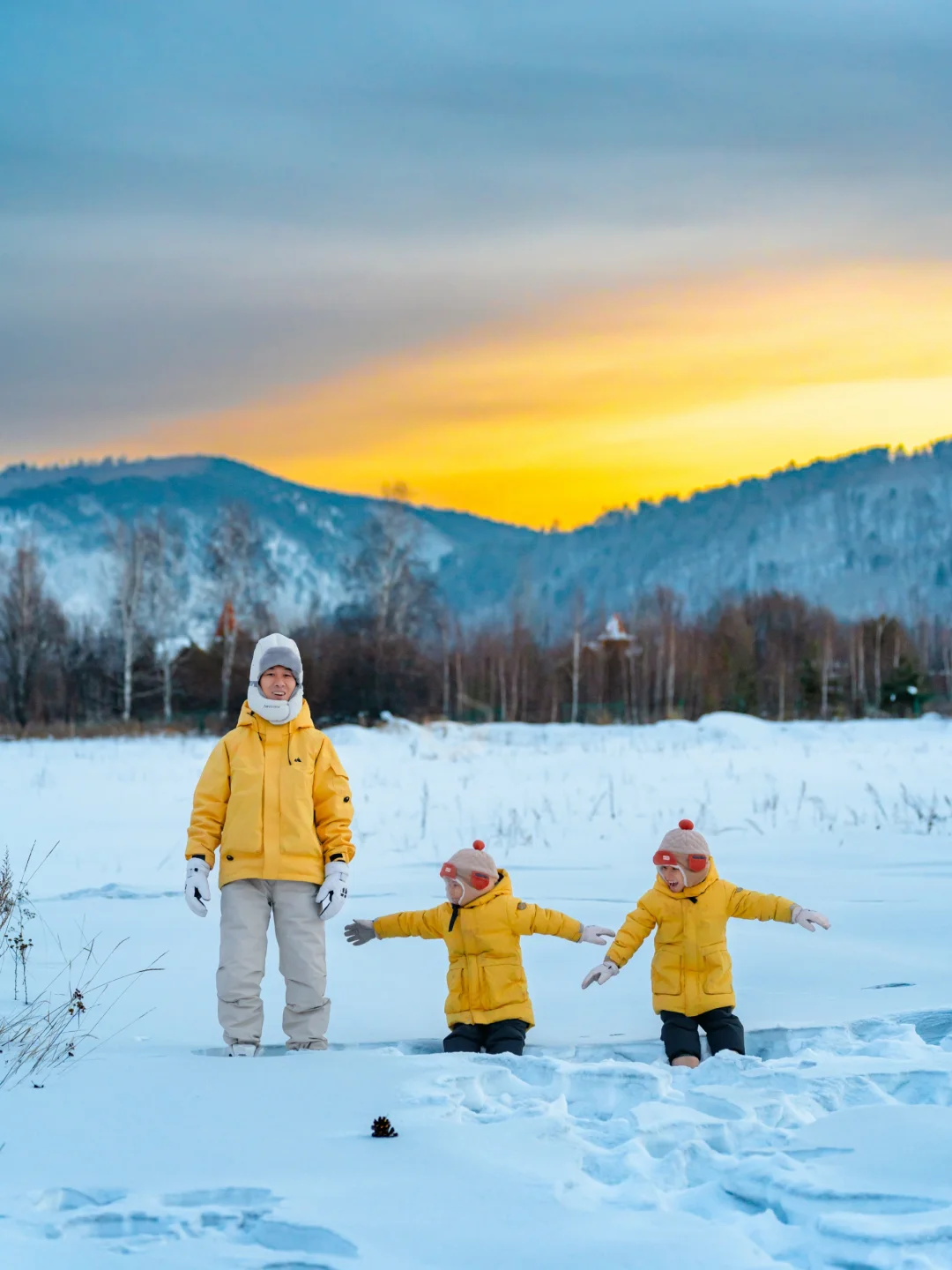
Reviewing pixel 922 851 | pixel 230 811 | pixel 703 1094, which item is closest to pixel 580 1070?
pixel 703 1094

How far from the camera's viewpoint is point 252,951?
16.3 ft

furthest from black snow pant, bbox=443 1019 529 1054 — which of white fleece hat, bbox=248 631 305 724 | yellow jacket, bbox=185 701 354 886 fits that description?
white fleece hat, bbox=248 631 305 724

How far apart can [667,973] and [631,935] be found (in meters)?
0.22

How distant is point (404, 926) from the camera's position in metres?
5.31

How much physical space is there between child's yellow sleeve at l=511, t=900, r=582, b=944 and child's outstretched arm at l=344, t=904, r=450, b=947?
31cm

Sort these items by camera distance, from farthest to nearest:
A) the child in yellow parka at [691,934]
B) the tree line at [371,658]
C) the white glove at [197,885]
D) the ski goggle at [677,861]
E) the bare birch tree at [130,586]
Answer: the bare birch tree at [130,586] → the tree line at [371,658] → the ski goggle at [677,861] → the child in yellow parka at [691,934] → the white glove at [197,885]

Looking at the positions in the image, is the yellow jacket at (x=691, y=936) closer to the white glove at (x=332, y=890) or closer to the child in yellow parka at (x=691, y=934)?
the child in yellow parka at (x=691, y=934)

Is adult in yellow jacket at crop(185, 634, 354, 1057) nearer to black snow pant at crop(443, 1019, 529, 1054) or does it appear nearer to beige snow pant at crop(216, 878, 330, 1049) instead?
beige snow pant at crop(216, 878, 330, 1049)

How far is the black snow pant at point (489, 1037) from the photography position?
4977 millimetres

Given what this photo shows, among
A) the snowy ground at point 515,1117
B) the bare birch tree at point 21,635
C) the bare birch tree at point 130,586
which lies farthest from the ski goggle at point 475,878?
the bare birch tree at point 21,635

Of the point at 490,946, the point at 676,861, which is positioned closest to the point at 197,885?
the point at 490,946

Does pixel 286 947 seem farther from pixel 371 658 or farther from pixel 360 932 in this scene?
pixel 371 658

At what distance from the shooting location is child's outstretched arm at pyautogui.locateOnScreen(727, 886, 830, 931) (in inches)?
199

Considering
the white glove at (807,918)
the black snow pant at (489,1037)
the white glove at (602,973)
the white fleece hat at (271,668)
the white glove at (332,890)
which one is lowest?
the black snow pant at (489,1037)
